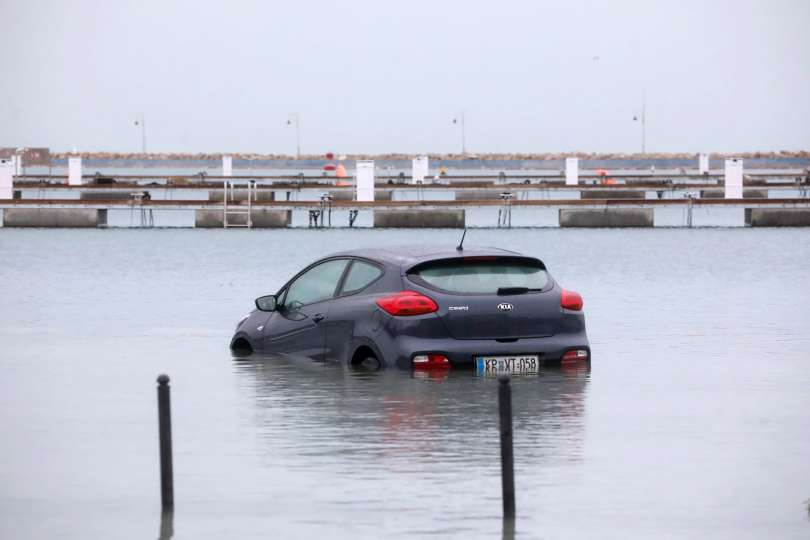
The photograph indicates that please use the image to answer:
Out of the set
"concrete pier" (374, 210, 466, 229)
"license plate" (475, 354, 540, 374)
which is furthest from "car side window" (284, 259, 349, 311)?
"concrete pier" (374, 210, 466, 229)

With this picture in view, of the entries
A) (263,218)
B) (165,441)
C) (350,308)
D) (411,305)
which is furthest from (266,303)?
(263,218)

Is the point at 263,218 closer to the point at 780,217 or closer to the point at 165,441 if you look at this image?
the point at 780,217

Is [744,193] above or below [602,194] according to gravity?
below

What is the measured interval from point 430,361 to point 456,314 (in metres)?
0.52

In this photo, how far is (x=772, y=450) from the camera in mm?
12586

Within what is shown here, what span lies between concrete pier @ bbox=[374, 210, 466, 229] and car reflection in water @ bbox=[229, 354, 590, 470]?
6561cm

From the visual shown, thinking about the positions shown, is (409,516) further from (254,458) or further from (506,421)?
(254,458)

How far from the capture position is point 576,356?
16.8 metres

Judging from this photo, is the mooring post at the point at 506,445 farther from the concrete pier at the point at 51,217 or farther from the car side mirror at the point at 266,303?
the concrete pier at the point at 51,217

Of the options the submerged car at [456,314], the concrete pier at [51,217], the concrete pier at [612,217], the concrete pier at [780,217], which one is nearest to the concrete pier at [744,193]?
the concrete pier at [780,217]

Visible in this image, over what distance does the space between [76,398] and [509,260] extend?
14.6ft

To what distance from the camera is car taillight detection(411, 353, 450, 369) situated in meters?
16.1

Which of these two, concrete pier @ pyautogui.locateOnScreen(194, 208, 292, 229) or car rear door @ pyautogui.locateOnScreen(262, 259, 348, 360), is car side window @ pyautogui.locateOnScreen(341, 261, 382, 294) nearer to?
car rear door @ pyautogui.locateOnScreen(262, 259, 348, 360)

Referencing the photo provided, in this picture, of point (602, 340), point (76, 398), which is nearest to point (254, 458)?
point (76, 398)
